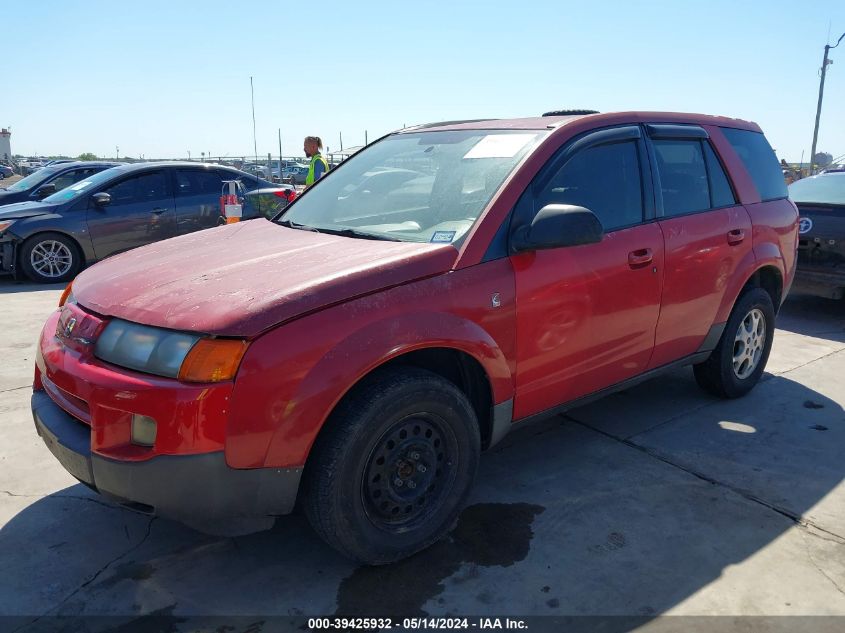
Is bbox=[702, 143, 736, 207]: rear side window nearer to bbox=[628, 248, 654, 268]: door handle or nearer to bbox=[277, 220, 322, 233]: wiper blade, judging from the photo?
bbox=[628, 248, 654, 268]: door handle

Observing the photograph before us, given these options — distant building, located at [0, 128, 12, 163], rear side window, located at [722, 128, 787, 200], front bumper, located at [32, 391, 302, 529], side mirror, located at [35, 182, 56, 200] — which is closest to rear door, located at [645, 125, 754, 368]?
rear side window, located at [722, 128, 787, 200]

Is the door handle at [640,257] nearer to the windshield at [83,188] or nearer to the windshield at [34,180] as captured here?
the windshield at [83,188]

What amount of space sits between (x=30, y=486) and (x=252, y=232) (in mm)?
1668

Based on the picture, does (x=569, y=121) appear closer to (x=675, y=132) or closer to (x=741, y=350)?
(x=675, y=132)

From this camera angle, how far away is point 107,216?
344 inches

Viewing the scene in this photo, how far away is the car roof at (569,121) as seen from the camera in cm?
347

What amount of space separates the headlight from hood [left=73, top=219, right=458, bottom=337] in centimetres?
4

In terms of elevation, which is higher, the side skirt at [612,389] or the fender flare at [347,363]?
the fender flare at [347,363]

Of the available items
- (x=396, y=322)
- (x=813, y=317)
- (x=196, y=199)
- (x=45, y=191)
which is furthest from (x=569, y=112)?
(x=45, y=191)

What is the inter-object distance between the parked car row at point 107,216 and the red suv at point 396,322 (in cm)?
571

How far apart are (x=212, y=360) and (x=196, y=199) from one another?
25.0ft

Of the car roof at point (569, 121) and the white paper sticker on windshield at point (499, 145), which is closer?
the white paper sticker on windshield at point (499, 145)

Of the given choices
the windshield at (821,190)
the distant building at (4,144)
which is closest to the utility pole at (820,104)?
the windshield at (821,190)

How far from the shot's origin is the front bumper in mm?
2275
